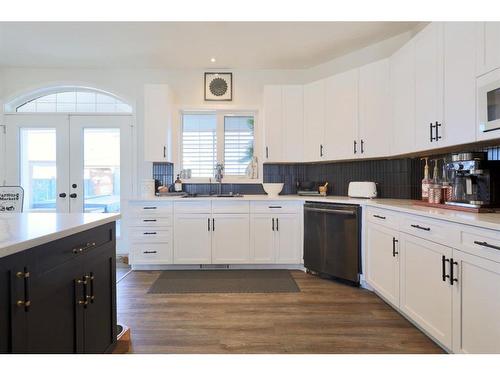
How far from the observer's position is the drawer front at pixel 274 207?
344 centimetres

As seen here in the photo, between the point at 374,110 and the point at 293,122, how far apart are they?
102cm

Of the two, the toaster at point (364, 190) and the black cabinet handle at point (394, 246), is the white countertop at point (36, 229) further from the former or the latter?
the toaster at point (364, 190)

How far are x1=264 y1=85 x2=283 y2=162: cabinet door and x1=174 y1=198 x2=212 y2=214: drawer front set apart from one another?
100cm

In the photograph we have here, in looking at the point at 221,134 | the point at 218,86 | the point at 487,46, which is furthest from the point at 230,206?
the point at 487,46

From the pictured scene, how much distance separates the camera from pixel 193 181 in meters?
4.04

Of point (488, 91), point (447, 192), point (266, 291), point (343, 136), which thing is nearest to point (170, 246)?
point (266, 291)

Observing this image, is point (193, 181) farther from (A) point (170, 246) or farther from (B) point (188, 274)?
(B) point (188, 274)

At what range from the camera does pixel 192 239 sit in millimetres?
3445

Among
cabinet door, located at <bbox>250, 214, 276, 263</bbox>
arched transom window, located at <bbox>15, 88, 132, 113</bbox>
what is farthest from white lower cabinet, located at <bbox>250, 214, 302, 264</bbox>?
arched transom window, located at <bbox>15, 88, 132, 113</bbox>

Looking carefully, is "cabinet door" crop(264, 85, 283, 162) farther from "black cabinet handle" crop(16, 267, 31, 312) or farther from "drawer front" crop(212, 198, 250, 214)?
"black cabinet handle" crop(16, 267, 31, 312)

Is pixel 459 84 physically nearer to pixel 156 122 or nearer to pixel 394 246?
pixel 394 246

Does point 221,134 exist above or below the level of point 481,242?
above

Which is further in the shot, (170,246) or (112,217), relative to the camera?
(170,246)

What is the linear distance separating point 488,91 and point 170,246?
3257mm
